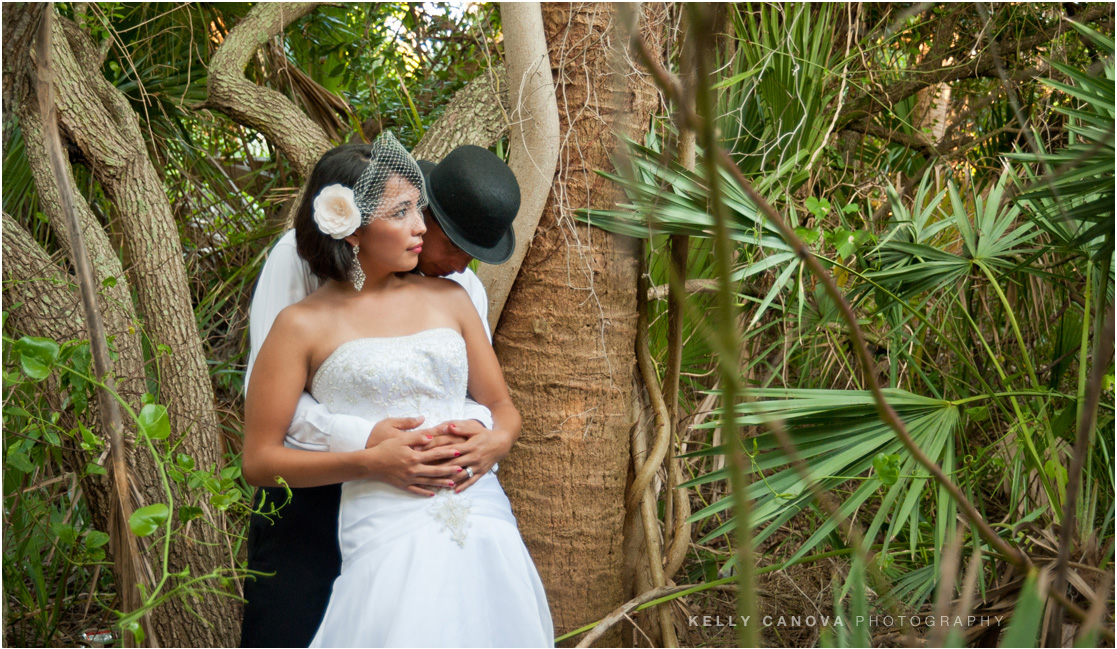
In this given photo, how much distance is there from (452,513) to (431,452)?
0.16 meters

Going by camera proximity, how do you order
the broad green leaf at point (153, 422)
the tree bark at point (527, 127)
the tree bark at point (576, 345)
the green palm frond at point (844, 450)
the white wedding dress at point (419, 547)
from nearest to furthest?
1. the broad green leaf at point (153, 422)
2. the white wedding dress at point (419, 547)
3. the green palm frond at point (844, 450)
4. the tree bark at point (527, 127)
5. the tree bark at point (576, 345)

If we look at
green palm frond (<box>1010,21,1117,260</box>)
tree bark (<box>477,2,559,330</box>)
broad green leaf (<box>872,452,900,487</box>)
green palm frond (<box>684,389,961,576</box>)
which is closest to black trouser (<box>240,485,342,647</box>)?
tree bark (<box>477,2,559,330</box>)

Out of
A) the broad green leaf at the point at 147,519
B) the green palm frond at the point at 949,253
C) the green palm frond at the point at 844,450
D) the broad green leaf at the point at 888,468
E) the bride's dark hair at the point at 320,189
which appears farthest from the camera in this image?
the green palm frond at the point at 949,253

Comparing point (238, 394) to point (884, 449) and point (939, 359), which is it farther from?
point (939, 359)

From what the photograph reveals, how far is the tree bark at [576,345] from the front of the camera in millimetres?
2316

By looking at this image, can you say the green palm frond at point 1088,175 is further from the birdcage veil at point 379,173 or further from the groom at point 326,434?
the birdcage veil at point 379,173

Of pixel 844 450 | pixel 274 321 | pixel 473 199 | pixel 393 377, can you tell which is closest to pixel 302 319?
pixel 274 321

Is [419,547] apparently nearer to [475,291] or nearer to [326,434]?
[326,434]

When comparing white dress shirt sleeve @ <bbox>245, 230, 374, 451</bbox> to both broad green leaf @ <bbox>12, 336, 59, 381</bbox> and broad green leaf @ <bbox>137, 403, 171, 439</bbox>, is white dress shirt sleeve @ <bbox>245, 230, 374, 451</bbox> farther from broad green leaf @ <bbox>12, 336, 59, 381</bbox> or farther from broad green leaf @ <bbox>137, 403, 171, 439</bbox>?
broad green leaf @ <bbox>12, 336, 59, 381</bbox>

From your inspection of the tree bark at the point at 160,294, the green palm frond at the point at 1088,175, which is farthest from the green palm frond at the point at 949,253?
the tree bark at the point at 160,294

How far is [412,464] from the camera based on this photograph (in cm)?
171

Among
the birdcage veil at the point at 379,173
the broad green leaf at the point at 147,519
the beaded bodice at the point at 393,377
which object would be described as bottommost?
the broad green leaf at the point at 147,519

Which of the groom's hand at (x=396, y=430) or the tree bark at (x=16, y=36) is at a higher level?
the tree bark at (x=16, y=36)

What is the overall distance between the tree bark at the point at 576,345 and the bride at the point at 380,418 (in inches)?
20.3
